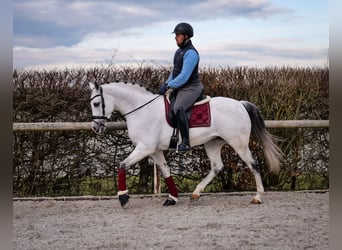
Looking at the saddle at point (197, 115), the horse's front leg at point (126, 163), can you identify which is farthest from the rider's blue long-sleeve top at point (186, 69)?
the horse's front leg at point (126, 163)

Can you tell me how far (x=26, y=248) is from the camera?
430cm

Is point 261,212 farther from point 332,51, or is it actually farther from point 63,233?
point 332,51

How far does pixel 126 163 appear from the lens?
5.85 meters

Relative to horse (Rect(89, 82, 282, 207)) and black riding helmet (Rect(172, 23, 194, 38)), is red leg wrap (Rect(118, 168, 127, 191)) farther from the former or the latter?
black riding helmet (Rect(172, 23, 194, 38))

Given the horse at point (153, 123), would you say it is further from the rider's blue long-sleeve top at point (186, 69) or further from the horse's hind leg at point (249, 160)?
the rider's blue long-sleeve top at point (186, 69)

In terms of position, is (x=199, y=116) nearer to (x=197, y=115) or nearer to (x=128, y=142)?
(x=197, y=115)

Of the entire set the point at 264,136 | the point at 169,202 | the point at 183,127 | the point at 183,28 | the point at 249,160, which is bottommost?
the point at 169,202

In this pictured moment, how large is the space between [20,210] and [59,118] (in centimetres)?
166

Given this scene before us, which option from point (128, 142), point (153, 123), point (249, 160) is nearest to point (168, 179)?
point (153, 123)

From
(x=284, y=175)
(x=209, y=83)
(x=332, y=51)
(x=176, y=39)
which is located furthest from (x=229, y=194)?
(x=332, y=51)

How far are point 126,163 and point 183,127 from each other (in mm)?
851

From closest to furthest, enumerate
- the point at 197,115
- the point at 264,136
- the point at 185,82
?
the point at 185,82, the point at 197,115, the point at 264,136

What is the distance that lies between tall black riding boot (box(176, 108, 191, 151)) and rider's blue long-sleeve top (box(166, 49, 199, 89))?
0.34m

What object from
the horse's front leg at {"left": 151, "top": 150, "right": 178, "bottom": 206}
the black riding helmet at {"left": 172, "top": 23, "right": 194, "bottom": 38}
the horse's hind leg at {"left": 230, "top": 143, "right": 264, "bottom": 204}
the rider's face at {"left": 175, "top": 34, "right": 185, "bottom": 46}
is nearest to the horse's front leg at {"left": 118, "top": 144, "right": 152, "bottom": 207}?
the horse's front leg at {"left": 151, "top": 150, "right": 178, "bottom": 206}
